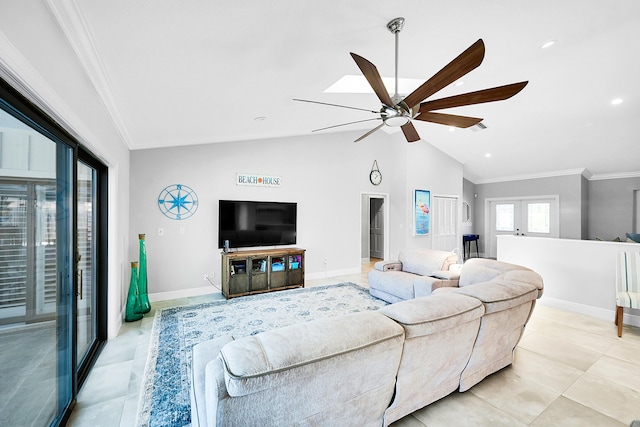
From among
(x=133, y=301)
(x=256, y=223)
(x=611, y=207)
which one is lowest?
(x=133, y=301)

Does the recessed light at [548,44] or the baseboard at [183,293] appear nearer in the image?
the recessed light at [548,44]

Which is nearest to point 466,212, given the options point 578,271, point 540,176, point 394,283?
point 540,176

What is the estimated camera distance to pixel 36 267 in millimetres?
1535

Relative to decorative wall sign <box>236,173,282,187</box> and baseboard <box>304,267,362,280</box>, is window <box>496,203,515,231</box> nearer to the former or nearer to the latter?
baseboard <box>304,267,362,280</box>

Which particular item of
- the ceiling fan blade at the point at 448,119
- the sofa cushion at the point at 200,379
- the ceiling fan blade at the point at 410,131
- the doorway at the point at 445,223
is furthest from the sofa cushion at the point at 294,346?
the doorway at the point at 445,223

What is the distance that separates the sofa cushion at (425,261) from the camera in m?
3.97

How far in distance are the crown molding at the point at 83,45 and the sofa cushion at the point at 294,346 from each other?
1764 millimetres

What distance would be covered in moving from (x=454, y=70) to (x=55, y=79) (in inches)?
89.4

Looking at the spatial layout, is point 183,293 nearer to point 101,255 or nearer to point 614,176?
point 101,255

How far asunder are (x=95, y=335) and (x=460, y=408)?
3335 mm

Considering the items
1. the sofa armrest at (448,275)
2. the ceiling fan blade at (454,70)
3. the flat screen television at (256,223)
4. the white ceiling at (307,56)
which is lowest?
the sofa armrest at (448,275)

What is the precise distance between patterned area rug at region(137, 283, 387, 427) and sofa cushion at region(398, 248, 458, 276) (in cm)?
70

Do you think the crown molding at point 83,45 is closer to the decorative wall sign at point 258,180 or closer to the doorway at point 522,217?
the decorative wall sign at point 258,180

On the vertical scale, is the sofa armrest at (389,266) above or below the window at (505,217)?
below
